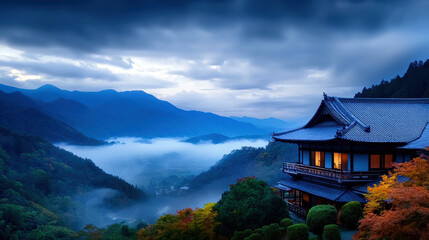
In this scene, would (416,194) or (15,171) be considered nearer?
(416,194)

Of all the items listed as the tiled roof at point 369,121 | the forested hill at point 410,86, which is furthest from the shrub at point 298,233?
the forested hill at point 410,86

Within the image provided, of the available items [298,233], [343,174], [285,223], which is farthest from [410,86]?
[298,233]

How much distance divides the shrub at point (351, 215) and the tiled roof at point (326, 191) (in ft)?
7.63

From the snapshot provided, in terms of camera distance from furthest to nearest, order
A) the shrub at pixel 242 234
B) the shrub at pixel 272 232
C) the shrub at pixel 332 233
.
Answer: the shrub at pixel 242 234, the shrub at pixel 272 232, the shrub at pixel 332 233

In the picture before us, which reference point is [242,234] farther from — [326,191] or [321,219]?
[326,191]

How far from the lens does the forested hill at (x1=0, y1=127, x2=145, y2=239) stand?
7506cm

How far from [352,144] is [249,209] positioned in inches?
397

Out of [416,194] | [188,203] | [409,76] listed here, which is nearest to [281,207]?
[416,194]

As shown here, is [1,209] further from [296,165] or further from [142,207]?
[296,165]

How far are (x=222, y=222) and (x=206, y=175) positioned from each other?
136078 mm

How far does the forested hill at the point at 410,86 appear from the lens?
6706 centimetres

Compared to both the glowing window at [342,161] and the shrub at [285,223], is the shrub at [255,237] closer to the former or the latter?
the shrub at [285,223]

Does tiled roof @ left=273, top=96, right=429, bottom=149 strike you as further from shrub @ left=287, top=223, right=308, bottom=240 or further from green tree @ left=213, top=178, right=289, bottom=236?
shrub @ left=287, top=223, right=308, bottom=240

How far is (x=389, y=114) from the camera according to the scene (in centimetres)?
2989
